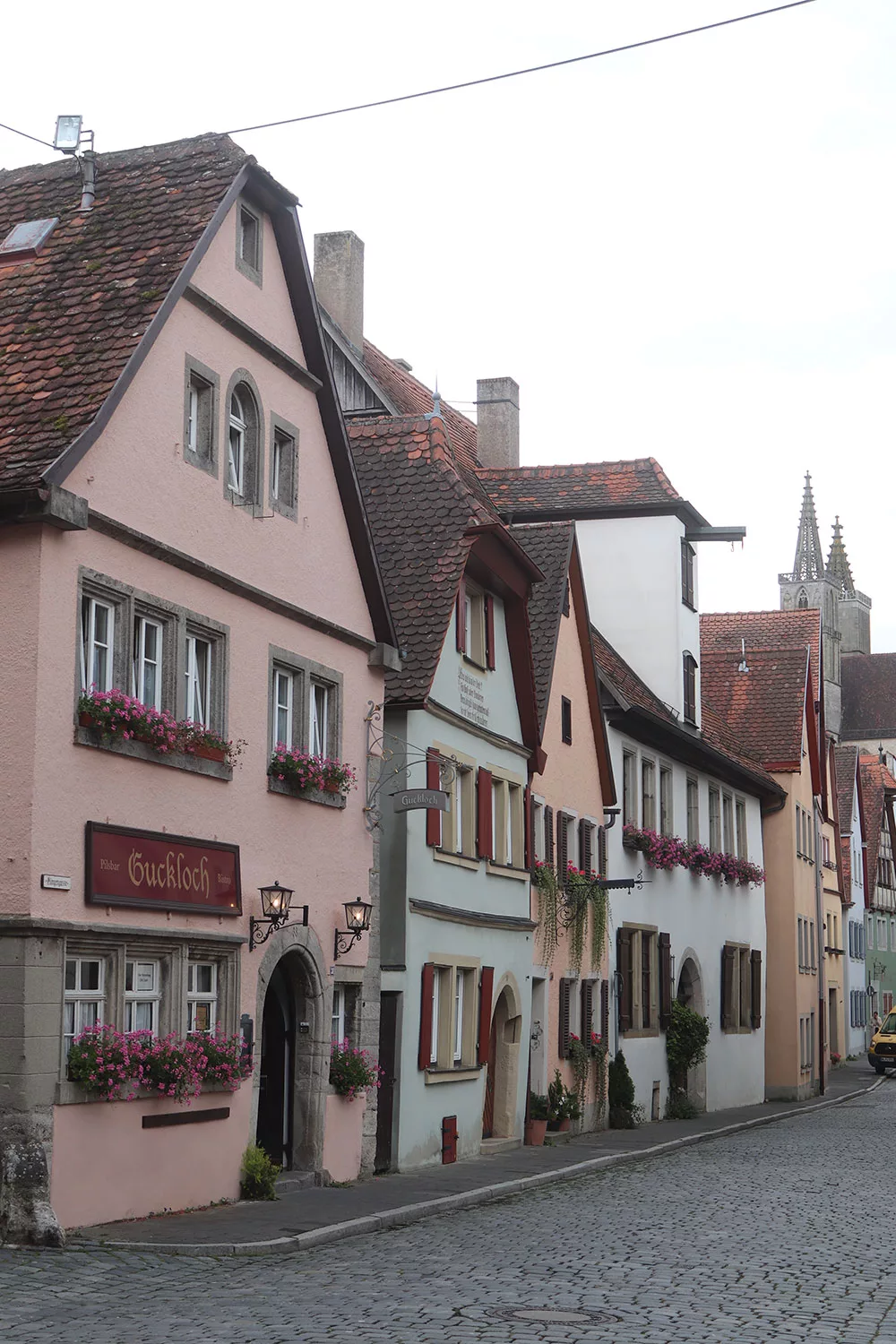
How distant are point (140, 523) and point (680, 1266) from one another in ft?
24.0

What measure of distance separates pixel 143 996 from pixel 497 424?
2474 centimetres

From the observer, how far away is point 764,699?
1848 inches

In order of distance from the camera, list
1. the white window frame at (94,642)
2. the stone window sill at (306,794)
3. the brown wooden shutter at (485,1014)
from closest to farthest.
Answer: the white window frame at (94,642) → the stone window sill at (306,794) → the brown wooden shutter at (485,1014)

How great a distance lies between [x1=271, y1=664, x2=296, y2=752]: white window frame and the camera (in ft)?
62.3

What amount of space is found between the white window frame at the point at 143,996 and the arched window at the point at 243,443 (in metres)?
4.64

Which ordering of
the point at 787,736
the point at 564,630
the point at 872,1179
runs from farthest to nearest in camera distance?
the point at 787,736
the point at 564,630
the point at 872,1179

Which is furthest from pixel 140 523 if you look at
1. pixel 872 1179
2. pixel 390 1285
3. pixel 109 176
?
pixel 872 1179

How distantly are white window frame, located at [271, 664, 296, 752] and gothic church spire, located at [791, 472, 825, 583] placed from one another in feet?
404

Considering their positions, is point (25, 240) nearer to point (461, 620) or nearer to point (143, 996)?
point (143, 996)

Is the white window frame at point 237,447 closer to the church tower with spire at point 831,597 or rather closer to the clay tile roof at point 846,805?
the clay tile roof at point 846,805

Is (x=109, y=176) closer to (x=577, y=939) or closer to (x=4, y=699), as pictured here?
(x=4, y=699)

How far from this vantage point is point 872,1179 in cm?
2133

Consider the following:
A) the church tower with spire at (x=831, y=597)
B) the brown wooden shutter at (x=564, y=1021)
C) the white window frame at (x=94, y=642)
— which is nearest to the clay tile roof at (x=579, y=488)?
the brown wooden shutter at (x=564, y=1021)

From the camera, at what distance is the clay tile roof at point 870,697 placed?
134 meters
